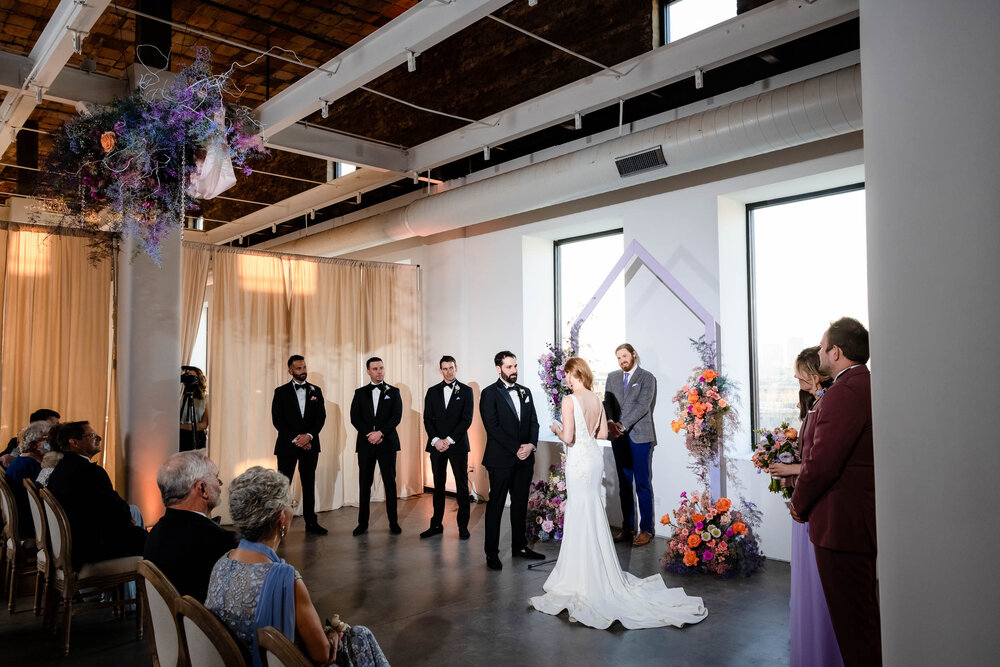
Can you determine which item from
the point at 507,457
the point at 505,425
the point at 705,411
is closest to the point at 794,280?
the point at 705,411

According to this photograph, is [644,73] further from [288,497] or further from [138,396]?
[138,396]

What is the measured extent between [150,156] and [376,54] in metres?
1.96

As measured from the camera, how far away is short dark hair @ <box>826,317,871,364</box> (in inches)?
108

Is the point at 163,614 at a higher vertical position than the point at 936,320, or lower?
lower

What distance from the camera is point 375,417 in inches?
285

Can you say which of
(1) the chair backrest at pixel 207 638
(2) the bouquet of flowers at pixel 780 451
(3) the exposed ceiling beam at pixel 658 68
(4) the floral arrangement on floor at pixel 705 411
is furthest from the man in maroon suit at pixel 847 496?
(4) the floral arrangement on floor at pixel 705 411

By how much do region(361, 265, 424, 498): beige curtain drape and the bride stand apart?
4.17 m

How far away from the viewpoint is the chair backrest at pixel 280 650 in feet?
5.43

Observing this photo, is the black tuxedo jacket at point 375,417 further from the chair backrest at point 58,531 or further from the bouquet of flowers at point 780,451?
the bouquet of flowers at point 780,451

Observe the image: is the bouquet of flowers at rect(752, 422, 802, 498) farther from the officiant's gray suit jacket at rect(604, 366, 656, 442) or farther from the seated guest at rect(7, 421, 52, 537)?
the seated guest at rect(7, 421, 52, 537)

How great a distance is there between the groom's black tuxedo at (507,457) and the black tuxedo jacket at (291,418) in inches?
84.3

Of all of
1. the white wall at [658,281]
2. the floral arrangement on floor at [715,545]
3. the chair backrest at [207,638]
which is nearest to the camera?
the chair backrest at [207,638]

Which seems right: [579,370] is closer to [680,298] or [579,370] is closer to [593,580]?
[593,580]

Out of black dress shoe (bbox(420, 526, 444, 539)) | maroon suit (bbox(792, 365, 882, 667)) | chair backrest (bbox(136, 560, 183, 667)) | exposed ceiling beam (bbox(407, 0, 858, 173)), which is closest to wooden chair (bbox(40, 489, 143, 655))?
chair backrest (bbox(136, 560, 183, 667))
